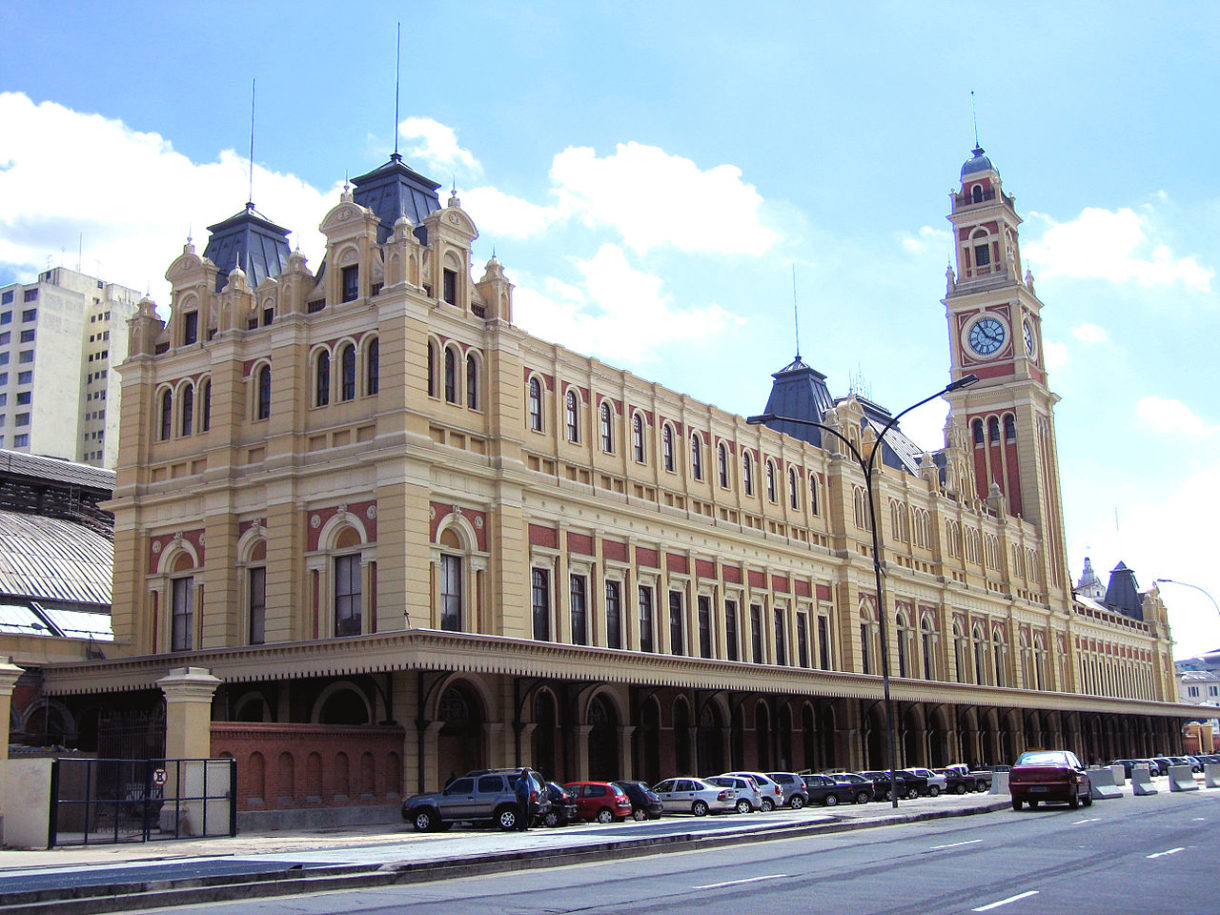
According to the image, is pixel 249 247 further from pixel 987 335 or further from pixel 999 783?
pixel 987 335

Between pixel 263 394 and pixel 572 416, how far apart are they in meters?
10.3

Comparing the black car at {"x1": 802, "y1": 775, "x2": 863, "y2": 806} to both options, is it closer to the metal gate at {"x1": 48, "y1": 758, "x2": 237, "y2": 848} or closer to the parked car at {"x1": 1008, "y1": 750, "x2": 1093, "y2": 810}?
the parked car at {"x1": 1008, "y1": 750, "x2": 1093, "y2": 810}

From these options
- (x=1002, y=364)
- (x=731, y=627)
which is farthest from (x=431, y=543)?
(x=1002, y=364)

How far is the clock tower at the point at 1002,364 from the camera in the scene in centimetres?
9006

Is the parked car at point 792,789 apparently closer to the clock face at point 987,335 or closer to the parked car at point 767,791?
the parked car at point 767,791

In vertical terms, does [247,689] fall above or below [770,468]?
below

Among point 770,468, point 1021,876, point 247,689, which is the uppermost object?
point 770,468

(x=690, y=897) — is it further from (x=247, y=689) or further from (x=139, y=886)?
(x=247, y=689)

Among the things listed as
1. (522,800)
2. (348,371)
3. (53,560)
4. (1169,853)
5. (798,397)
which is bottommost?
(1169,853)

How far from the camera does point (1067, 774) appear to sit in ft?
121

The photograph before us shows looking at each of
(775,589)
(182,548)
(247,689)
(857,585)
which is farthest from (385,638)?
(857,585)

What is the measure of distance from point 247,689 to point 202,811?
36.5 feet

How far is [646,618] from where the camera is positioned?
48406mm

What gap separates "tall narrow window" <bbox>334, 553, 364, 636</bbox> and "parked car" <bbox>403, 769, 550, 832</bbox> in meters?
7.39
